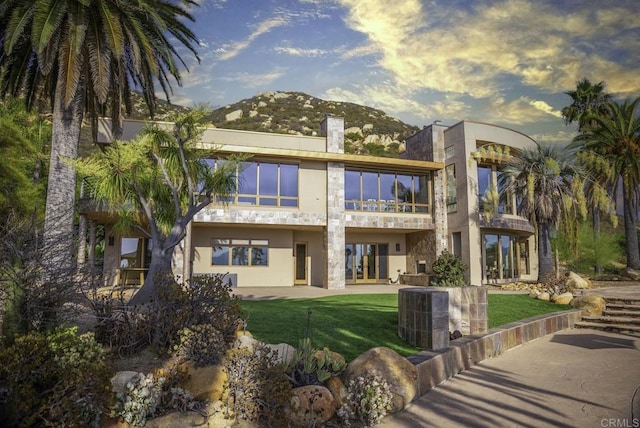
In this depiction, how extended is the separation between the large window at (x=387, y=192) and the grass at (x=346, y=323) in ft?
29.2

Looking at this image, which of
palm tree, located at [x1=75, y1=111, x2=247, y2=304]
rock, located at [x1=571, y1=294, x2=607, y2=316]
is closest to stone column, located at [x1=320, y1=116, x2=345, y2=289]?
palm tree, located at [x1=75, y1=111, x2=247, y2=304]

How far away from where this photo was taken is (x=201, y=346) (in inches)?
166

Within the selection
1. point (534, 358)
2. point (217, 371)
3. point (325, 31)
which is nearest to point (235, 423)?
point (217, 371)

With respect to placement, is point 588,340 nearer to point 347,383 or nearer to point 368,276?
point 347,383

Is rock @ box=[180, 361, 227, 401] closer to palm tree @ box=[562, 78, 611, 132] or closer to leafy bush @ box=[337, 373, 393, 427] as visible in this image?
leafy bush @ box=[337, 373, 393, 427]

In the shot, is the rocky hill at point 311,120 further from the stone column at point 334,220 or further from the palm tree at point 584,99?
the stone column at point 334,220

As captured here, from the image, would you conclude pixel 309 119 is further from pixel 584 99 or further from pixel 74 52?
pixel 74 52

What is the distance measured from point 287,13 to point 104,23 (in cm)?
2284

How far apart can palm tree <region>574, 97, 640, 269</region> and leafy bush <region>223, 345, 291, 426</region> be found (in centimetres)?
1983

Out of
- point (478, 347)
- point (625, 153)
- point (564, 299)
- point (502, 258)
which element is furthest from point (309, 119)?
point (478, 347)

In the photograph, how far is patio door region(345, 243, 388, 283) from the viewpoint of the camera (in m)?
20.3

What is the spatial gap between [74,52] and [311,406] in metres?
9.97

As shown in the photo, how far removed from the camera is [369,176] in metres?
19.2

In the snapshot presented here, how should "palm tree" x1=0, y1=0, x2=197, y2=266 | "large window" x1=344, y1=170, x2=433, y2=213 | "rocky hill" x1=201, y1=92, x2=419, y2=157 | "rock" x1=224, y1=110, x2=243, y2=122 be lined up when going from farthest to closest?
"rock" x1=224, y1=110, x2=243, y2=122 → "rocky hill" x1=201, y1=92, x2=419, y2=157 → "large window" x1=344, y1=170, x2=433, y2=213 → "palm tree" x1=0, y1=0, x2=197, y2=266
